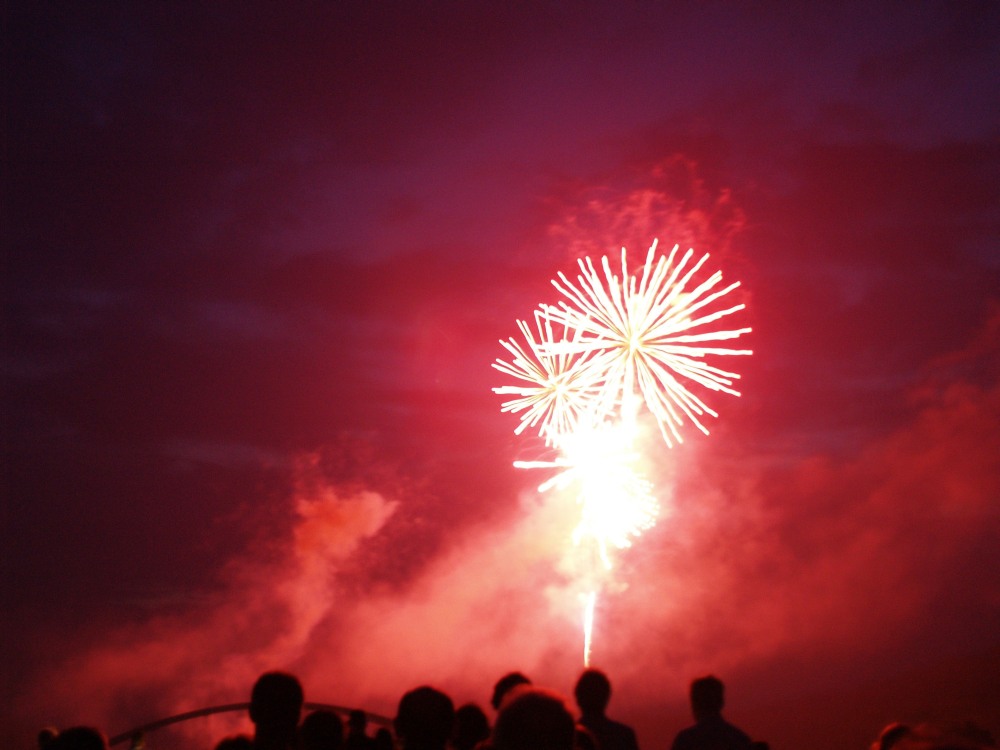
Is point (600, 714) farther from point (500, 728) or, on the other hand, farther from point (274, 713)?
point (500, 728)

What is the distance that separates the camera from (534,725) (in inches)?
151

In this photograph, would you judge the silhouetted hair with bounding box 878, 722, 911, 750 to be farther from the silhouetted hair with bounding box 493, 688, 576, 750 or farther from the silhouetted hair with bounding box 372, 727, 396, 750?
the silhouetted hair with bounding box 493, 688, 576, 750

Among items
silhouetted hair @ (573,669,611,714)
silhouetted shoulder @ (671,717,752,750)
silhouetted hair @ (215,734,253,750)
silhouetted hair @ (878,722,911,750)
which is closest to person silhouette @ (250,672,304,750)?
silhouetted hair @ (215,734,253,750)

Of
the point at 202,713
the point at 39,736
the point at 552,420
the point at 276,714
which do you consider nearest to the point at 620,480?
the point at 552,420

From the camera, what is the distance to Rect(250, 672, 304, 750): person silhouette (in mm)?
5484

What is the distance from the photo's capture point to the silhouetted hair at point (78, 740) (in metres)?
4.98

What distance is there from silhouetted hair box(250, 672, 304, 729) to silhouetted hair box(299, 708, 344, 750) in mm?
97

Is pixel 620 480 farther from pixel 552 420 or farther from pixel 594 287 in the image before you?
pixel 594 287

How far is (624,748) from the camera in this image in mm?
7762

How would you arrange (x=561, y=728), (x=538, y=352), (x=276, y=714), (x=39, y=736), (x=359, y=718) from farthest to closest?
(x=538, y=352) → (x=39, y=736) → (x=359, y=718) → (x=276, y=714) → (x=561, y=728)

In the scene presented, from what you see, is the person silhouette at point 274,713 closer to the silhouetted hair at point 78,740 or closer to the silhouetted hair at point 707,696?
the silhouetted hair at point 78,740

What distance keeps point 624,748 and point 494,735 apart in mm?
4379

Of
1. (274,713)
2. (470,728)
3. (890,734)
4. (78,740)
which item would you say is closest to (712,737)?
(890,734)

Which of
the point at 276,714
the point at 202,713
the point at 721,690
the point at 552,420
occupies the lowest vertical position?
the point at 276,714
